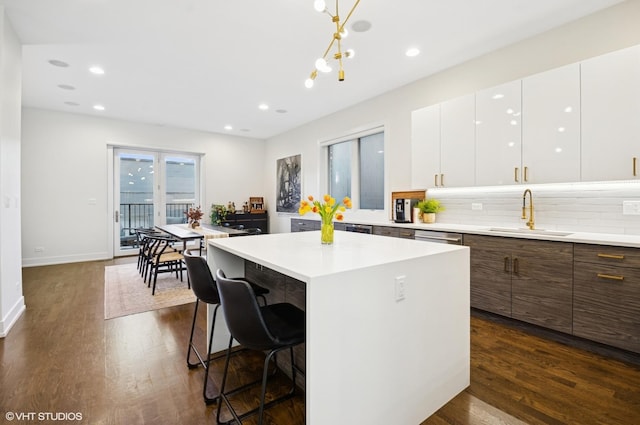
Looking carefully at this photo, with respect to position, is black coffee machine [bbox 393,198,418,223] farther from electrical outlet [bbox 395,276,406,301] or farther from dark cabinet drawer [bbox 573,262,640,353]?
electrical outlet [bbox 395,276,406,301]

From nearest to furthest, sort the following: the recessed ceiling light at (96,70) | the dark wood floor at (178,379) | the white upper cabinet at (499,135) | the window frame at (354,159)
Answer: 1. the dark wood floor at (178,379)
2. the white upper cabinet at (499,135)
3. the recessed ceiling light at (96,70)
4. the window frame at (354,159)

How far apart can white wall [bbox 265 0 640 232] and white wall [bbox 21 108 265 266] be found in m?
3.78

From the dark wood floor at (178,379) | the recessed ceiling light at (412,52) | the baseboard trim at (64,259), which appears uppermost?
the recessed ceiling light at (412,52)

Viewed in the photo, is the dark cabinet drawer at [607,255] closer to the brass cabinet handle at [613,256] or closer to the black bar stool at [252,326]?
the brass cabinet handle at [613,256]

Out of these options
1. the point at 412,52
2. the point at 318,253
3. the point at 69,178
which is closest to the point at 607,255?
the point at 318,253

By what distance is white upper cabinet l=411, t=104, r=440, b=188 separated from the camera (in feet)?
12.1

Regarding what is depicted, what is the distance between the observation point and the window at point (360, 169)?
16.3 ft

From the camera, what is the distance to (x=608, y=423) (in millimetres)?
1568

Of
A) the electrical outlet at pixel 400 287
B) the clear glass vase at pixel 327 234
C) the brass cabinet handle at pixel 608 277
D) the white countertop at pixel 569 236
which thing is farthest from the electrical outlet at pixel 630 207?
the clear glass vase at pixel 327 234

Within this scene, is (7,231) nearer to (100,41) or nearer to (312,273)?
(100,41)

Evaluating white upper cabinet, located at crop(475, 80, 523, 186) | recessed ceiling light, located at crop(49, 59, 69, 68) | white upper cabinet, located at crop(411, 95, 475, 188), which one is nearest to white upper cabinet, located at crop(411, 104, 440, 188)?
white upper cabinet, located at crop(411, 95, 475, 188)

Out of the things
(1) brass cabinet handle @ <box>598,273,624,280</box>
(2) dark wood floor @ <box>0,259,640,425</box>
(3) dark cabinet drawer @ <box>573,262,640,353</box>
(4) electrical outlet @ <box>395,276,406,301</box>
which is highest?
(4) electrical outlet @ <box>395,276,406,301</box>

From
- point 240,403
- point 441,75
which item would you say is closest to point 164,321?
point 240,403

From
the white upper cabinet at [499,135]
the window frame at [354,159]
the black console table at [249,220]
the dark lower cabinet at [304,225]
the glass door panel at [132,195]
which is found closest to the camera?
the white upper cabinet at [499,135]
